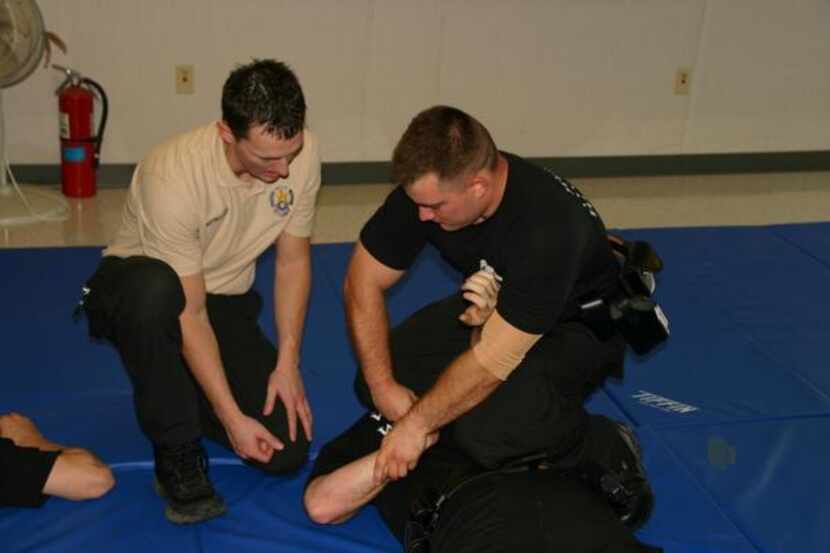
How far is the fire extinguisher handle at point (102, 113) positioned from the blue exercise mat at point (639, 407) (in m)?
0.98

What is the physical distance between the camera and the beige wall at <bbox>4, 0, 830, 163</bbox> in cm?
466

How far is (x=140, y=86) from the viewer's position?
15.5 ft

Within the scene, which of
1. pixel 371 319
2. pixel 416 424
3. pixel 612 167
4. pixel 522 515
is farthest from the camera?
pixel 612 167

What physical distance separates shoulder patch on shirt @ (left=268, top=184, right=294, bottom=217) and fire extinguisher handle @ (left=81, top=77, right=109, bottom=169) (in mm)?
2273

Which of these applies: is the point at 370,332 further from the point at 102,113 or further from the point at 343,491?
the point at 102,113

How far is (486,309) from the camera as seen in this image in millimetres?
2441

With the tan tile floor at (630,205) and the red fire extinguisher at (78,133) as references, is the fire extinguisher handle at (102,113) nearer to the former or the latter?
the red fire extinguisher at (78,133)

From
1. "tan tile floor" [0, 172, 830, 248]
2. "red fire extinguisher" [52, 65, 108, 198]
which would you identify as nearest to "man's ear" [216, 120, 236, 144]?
"tan tile floor" [0, 172, 830, 248]

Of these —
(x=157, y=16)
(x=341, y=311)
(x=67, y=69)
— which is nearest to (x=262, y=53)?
(x=157, y=16)

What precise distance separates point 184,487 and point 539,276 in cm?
94

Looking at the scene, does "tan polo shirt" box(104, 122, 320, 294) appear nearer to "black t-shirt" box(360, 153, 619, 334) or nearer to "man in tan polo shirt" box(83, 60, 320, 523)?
"man in tan polo shirt" box(83, 60, 320, 523)

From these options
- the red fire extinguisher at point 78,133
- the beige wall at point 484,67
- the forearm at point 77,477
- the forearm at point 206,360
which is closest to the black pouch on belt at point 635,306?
the forearm at point 206,360

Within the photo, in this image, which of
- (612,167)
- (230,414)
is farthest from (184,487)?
(612,167)

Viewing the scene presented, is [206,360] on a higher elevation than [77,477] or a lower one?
higher
